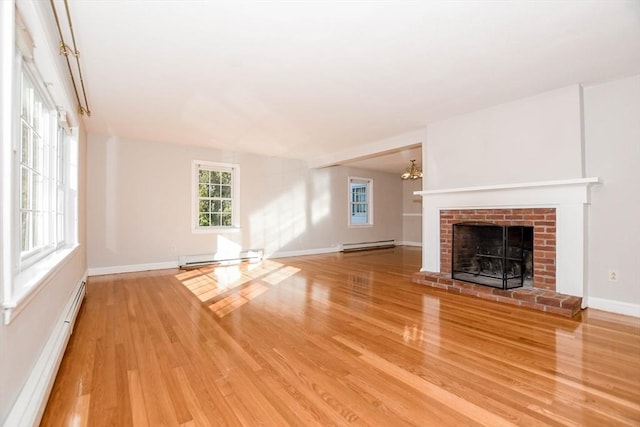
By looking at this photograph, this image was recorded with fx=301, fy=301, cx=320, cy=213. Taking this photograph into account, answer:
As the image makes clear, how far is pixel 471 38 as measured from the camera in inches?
93.9

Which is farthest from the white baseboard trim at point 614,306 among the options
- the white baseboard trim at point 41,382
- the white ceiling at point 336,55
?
the white baseboard trim at point 41,382

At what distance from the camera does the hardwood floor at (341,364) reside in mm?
1516

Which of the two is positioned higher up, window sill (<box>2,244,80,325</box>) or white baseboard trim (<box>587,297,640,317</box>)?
window sill (<box>2,244,80,325</box>)

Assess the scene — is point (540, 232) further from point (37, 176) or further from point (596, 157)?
point (37, 176)

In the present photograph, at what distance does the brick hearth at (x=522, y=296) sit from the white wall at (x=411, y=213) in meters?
5.23

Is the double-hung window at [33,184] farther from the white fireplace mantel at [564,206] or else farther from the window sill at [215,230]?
the white fireplace mantel at [564,206]

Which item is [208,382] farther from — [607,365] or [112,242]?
[112,242]

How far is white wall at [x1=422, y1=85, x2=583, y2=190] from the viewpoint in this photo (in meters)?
3.30

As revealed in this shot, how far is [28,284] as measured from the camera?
58.5 inches

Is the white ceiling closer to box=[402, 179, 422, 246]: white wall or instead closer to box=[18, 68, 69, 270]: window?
box=[18, 68, 69, 270]: window

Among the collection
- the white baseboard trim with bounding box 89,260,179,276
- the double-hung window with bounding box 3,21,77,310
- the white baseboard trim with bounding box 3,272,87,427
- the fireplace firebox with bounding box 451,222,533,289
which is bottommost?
the white baseboard trim with bounding box 89,260,179,276

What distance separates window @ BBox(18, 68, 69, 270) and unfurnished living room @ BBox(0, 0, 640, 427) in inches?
1.2

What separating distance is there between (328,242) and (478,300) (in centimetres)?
469

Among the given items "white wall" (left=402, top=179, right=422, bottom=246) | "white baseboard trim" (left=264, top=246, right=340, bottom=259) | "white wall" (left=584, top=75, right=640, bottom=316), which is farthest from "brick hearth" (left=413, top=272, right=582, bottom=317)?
"white wall" (left=402, top=179, right=422, bottom=246)
